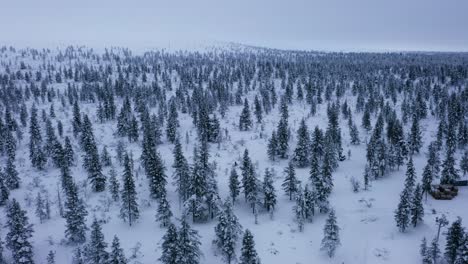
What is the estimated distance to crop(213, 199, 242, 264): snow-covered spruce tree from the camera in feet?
171

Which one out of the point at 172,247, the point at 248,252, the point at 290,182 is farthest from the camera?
the point at 290,182

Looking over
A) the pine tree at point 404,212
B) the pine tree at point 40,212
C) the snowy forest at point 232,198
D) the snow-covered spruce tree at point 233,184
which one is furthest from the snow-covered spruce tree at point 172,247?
the pine tree at point 404,212

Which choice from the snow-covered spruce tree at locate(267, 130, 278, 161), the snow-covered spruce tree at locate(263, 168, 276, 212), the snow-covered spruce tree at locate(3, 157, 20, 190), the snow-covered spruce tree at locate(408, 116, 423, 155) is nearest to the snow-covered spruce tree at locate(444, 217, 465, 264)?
the snow-covered spruce tree at locate(263, 168, 276, 212)

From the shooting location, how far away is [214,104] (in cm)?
14538

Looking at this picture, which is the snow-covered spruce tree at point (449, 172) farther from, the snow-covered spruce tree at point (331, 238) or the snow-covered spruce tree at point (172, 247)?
the snow-covered spruce tree at point (172, 247)

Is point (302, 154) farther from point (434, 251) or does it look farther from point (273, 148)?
point (434, 251)

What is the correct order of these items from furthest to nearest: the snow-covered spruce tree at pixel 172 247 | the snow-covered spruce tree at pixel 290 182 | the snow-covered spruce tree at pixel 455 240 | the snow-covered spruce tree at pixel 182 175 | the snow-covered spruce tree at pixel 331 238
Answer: the snow-covered spruce tree at pixel 290 182 → the snow-covered spruce tree at pixel 182 175 → the snow-covered spruce tree at pixel 331 238 → the snow-covered spruce tree at pixel 455 240 → the snow-covered spruce tree at pixel 172 247

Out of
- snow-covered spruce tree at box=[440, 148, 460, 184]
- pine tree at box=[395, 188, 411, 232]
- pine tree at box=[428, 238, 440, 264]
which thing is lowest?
pine tree at box=[428, 238, 440, 264]

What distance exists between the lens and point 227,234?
2060 inches

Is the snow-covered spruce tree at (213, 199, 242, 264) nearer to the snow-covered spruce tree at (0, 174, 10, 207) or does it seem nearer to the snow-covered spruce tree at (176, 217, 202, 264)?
the snow-covered spruce tree at (176, 217, 202, 264)

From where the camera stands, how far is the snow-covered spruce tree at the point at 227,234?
52.2 meters

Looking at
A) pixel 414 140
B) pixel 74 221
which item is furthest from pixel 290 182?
pixel 414 140

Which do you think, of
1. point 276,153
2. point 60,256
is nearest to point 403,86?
point 276,153

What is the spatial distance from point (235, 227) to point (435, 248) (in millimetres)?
29946
